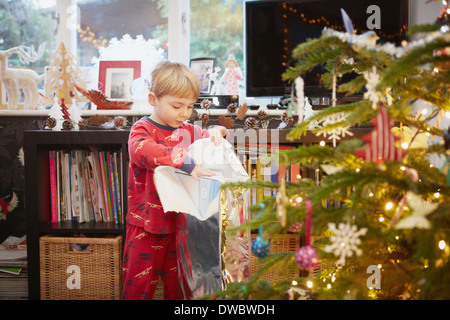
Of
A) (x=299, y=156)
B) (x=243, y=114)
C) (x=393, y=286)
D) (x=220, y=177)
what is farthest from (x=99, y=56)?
(x=393, y=286)

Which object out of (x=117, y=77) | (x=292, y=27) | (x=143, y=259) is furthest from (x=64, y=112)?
(x=292, y=27)

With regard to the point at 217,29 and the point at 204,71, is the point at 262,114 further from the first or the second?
the point at 217,29

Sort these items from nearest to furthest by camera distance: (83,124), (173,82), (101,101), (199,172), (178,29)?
1. (199,172)
2. (173,82)
3. (83,124)
4. (101,101)
5. (178,29)

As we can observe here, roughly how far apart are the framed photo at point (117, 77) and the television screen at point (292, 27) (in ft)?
1.95

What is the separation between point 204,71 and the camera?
2.11 meters

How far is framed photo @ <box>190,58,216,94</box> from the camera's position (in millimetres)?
2096

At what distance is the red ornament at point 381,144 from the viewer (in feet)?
2.32

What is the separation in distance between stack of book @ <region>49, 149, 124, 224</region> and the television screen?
77 cm

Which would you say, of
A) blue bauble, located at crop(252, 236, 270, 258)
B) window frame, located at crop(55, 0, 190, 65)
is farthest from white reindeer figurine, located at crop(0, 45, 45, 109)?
blue bauble, located at crop(252, 236, 270, 258)

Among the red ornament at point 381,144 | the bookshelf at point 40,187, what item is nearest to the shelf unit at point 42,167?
the bookshelf at point 40,187

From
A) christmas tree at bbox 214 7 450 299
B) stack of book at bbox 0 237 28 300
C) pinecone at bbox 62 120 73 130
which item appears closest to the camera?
christmas tree at bbox 214 7 450 299

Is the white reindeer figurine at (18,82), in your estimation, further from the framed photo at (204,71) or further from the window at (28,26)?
→ the framed photo at (204,71)

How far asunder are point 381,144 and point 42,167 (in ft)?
4.95

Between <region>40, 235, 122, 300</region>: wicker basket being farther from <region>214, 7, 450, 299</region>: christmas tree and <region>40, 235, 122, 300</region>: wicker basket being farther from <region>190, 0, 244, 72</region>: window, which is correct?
<region>190, 0, 244, 72</region>: window
